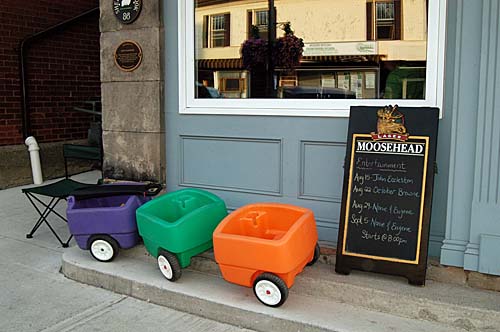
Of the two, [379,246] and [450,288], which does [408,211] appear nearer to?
[379,246]

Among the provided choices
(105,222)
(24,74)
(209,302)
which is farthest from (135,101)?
(24,74)

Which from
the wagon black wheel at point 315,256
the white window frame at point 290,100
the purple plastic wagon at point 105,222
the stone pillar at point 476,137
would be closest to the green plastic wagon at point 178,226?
the purple plastic wagon at point 105,222

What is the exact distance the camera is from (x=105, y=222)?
369cm

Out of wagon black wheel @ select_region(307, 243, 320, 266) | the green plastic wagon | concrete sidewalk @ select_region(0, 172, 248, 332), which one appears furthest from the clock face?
wagon black wheel @ select_region(307, 243, 320, 266)

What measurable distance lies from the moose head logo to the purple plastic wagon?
167 cm

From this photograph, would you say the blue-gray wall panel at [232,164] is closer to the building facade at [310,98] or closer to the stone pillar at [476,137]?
the building facade at [310,98]

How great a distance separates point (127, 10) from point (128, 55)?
38 centimetres

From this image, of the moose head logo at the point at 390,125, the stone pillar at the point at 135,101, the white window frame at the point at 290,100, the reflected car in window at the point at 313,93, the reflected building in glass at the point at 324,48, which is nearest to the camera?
the moose head logo at the point at 390,125

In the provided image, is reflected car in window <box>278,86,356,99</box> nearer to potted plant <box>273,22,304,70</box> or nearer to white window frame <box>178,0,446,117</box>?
white window frame <box>178,0,446,117</box>

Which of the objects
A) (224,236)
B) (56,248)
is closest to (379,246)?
Result: (224,236)

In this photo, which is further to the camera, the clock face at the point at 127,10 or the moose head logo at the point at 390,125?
the clock face at the point at 127,10

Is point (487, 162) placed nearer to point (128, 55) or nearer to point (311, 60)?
point (311, 60)

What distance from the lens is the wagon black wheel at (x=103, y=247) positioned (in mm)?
3729

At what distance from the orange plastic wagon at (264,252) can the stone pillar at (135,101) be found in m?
1.41
